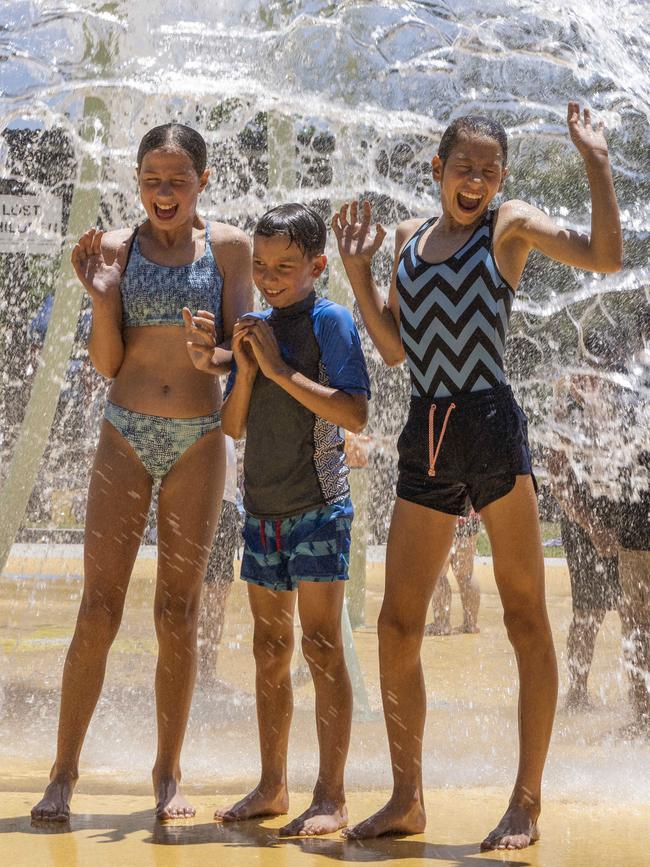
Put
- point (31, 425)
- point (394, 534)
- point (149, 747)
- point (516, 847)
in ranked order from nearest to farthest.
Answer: point (516, 847) < point (394, 534) < point (149, 747) < point (31, 425)

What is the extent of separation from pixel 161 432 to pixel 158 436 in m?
0.01

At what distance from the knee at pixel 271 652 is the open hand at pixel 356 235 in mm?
973

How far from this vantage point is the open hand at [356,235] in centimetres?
330

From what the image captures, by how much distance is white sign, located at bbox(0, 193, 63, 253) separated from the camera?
21.7ft

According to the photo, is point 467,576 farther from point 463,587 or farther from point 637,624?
point 637,624

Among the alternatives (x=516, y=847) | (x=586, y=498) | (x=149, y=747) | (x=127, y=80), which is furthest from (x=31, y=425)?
(x=516, y=847)

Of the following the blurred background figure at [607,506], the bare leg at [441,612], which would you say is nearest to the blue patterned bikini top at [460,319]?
the blurred background figure at [607,506]

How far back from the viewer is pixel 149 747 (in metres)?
4.35

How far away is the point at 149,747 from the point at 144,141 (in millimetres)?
2059

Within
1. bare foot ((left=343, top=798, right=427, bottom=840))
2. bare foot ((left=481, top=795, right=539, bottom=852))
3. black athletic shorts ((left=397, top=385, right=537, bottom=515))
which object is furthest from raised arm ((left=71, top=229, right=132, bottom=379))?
bare foot ((left=481, top=795, right=539, bottom=852))

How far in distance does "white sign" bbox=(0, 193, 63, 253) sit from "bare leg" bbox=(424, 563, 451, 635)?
278 centimetres

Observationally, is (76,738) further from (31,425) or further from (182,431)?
(31,425)

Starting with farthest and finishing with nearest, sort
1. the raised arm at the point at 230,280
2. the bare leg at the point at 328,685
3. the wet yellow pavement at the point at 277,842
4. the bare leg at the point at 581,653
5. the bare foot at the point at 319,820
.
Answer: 1. the bare leg at the point at 581,653
2. the raised arm at the point at 230,280
3. the bare leg at the point at 328,685
4. the bare foot at the point at 319,820
5. the wet yellow pavement at the point at 277,842

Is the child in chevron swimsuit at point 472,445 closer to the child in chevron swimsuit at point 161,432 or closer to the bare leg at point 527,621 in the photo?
the bare leg at point 527,621
